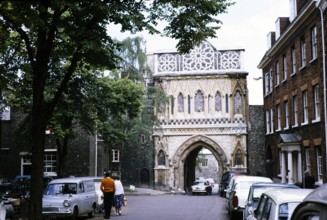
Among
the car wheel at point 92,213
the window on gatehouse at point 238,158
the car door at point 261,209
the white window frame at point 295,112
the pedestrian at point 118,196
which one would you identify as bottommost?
the car wheel at point 92,213

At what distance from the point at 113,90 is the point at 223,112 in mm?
18084

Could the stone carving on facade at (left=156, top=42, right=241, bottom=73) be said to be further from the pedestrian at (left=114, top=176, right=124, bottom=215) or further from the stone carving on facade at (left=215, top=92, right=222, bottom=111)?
the pedestrian at (left=114, top=176, right=124, bottom=215)

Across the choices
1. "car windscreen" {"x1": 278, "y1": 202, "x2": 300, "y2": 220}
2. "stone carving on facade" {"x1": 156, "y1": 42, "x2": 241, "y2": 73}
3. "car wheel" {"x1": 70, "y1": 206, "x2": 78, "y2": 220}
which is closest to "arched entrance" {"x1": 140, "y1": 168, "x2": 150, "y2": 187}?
"stone carving on facade" {"x1": 156, "y1": 42, "x2": 241, "y2": 73}

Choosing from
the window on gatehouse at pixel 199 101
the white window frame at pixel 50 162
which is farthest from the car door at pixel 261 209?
the window on gatehouse at pixel 199 101

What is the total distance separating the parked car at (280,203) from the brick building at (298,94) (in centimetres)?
1409

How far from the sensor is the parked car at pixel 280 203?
304 inches

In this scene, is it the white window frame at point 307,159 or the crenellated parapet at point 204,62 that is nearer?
the white window frame at point 307,159

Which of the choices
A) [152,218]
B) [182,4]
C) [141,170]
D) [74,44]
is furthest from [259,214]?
[141,170]

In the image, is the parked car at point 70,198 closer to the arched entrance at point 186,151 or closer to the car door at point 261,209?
the car door at point 261,209

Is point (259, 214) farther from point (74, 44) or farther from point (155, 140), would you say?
point (155, 140)

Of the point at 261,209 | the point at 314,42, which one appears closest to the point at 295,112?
the point at 314,42

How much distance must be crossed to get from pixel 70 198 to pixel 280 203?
37.0 feet

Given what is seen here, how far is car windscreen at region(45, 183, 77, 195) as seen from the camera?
18453 millimetres

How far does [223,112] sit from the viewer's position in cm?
4341
